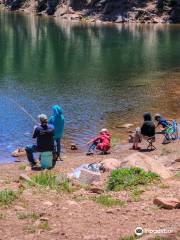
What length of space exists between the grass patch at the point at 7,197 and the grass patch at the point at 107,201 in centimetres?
178

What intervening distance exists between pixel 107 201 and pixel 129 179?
1537 mm

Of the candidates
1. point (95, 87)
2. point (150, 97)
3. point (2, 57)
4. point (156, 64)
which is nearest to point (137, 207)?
point (150, 97)

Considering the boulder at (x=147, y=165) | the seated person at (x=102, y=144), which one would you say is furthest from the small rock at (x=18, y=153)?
the boulder at (x=147, y=165)

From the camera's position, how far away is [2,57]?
55.1m

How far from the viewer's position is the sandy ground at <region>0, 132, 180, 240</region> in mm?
9492

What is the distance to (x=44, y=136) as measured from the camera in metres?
17.2

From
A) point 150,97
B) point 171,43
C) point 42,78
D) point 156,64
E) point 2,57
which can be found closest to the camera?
point 150,97

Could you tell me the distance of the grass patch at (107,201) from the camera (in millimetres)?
11359

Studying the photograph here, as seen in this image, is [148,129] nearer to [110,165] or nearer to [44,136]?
[110,165]

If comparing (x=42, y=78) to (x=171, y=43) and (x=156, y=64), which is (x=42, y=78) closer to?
(x=156, y=64)

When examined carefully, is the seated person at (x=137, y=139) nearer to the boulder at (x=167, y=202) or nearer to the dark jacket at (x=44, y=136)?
the dark jacket at (x=44, y=136)

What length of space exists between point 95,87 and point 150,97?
17.1 feet

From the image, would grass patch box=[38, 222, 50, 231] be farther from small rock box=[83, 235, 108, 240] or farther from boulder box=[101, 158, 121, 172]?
boulder box=[101, 158, 121, 172]

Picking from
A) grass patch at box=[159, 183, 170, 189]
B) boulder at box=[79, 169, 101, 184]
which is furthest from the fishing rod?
grass patch at box=[159, 183, 170, 189]
